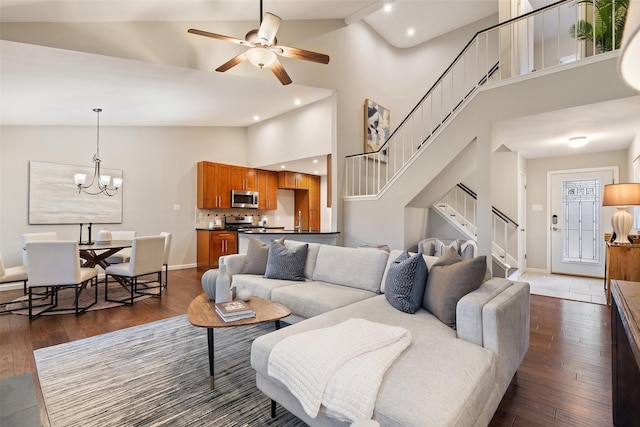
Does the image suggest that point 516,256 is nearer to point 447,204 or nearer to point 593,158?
point 447,204

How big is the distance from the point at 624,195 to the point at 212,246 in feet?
21.5

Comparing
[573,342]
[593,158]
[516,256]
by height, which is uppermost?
[593,158]

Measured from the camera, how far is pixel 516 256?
19.3 ft

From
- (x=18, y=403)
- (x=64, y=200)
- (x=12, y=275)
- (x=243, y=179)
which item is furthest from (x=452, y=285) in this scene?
(x=64, y=200)

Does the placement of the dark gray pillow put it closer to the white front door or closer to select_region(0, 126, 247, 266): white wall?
select_region(0, 126, 247, 266): white wall

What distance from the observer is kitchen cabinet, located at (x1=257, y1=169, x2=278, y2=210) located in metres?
7.70

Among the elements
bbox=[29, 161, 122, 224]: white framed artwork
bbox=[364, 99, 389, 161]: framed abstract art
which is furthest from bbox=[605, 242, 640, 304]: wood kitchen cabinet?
bbox=[29, 161, 122, 224]: white framed artwork

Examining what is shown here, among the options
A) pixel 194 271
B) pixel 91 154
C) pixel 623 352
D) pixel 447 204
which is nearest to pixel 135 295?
pixel 194 271

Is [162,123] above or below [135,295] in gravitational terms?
above

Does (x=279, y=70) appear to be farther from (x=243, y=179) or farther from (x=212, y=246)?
(x=212, y=246)

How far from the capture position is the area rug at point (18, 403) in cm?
128

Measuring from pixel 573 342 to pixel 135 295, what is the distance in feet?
16.8

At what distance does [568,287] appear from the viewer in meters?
4.98

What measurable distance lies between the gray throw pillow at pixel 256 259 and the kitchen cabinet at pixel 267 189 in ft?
13.3
